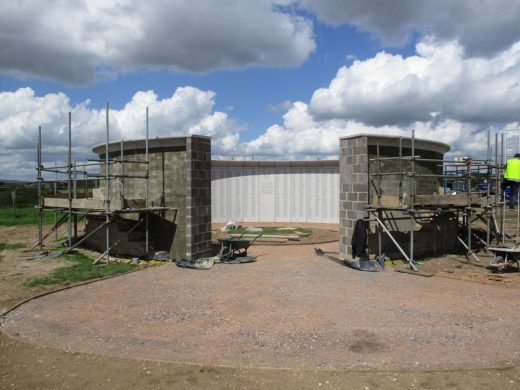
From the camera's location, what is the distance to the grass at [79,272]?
875 centimetres

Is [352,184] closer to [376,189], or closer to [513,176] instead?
[376,189]

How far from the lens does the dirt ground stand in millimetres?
4434

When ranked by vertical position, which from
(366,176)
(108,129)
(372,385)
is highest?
(108,129)

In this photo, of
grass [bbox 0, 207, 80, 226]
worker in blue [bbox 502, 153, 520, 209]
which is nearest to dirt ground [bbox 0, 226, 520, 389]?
worker in blue [bbox 502, 153, 520, 209]

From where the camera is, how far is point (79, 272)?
9.63m

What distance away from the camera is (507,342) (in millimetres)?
5355

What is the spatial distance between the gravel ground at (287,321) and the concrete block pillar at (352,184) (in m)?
2.09

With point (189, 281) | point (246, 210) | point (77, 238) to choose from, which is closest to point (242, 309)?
point (189, 281)

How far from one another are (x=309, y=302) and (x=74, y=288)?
464cm

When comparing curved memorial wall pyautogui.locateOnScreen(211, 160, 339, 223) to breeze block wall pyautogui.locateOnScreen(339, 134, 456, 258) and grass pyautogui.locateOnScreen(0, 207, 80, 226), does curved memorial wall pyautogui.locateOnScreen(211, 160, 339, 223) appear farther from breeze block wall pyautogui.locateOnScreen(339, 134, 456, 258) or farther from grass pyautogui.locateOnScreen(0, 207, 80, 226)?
breeze block wall pyautogui.locateOnScreen(339, 134, 456, 258)

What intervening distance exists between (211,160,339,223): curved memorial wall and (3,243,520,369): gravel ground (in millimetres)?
11926

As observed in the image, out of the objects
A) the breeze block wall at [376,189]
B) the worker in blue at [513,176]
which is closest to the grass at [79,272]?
the breeze block wall at [376,189]

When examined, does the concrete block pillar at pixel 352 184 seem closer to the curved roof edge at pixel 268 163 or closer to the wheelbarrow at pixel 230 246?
the wheelbarrow at pixel 230 246

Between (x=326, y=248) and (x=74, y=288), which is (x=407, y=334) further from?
(x=326, y=248)
